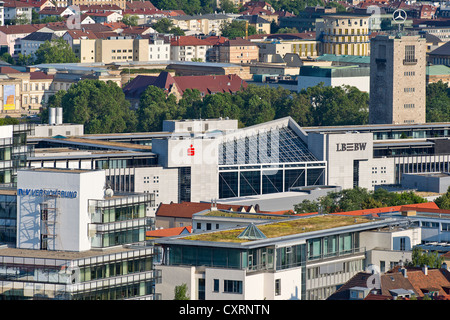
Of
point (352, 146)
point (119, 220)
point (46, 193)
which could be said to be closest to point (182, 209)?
point (352, 146)

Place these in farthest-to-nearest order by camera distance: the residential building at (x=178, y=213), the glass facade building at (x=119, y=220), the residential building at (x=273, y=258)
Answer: the residential building at (x=178, y=213)
the glass facade building at (x=119, y=220)
the residential building at (x=273, y=258)

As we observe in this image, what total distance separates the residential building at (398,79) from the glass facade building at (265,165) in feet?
124

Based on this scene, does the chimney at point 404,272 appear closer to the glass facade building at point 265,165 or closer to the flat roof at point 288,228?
the flat roof at point 288,228

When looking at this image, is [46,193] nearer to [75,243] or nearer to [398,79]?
[75,243]

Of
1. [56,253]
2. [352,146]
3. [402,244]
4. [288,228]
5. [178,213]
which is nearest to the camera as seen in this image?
[56,253]

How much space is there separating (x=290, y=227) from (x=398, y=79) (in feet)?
329

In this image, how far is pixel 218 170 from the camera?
132 m

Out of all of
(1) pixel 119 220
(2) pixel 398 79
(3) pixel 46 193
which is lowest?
(1) pixel 119 220

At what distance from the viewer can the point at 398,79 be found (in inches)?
6954

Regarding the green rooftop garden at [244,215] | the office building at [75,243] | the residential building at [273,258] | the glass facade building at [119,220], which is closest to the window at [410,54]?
the green rooftop garden at [244,215]

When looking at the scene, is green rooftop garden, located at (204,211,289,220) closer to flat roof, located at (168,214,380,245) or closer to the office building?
flat roof, located at (168,214,380,245)

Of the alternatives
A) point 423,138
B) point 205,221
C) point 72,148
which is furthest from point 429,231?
point 423,138

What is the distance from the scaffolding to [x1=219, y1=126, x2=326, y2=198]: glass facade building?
61.7 m

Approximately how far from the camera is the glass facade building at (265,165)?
133375mm
